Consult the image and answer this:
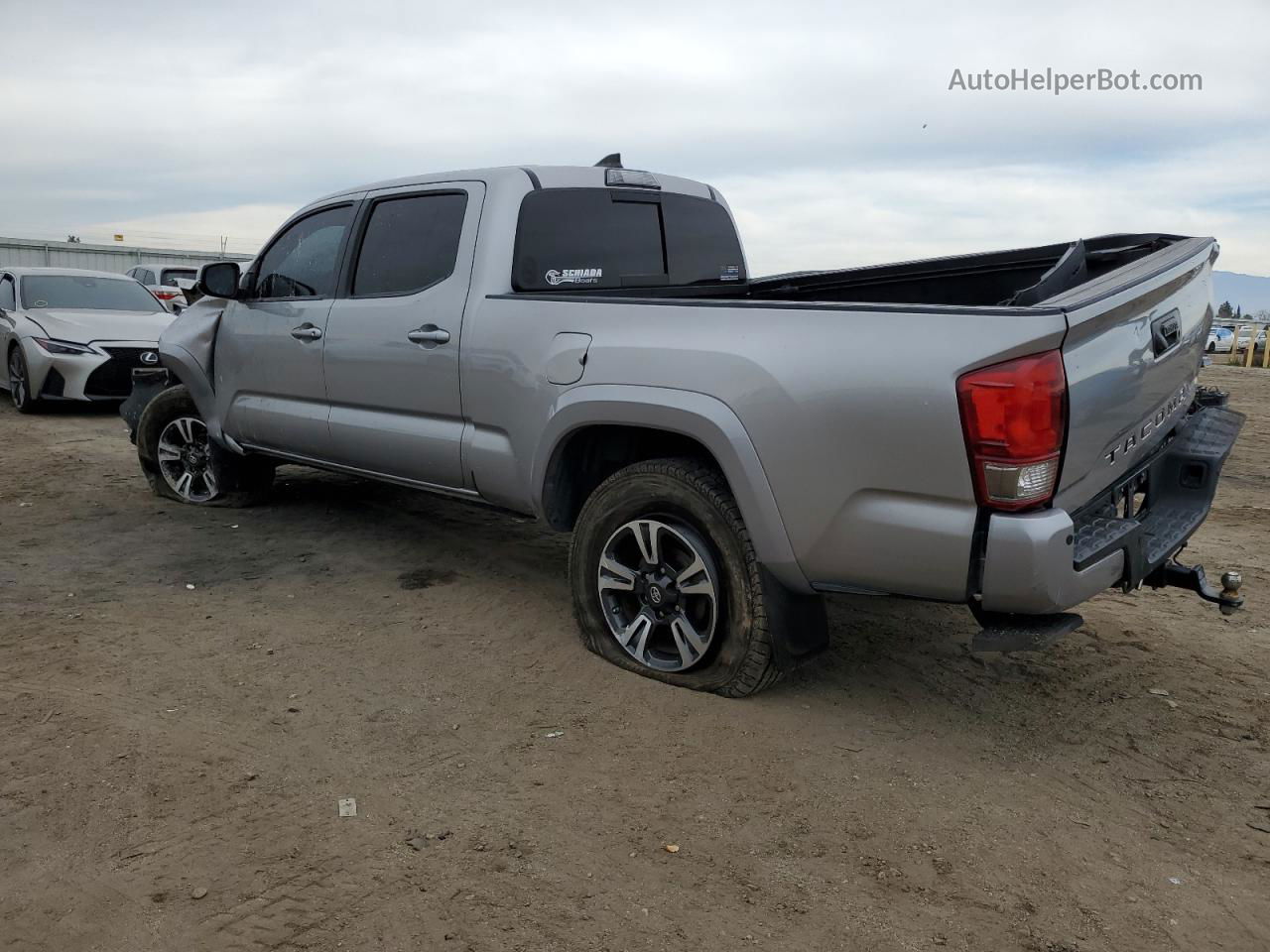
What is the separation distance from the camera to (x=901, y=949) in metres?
2.43

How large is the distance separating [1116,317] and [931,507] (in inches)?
30.9

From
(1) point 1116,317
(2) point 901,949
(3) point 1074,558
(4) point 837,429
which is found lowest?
(2) point 901,949

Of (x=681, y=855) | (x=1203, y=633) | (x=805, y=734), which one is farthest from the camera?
(x=1203, y=633)

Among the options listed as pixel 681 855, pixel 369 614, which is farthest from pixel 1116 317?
pixel 369 614

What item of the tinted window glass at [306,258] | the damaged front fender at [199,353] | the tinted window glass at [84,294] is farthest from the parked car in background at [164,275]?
the tinted window glass at [306,258]

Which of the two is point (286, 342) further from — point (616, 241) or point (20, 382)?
point (20, 382)

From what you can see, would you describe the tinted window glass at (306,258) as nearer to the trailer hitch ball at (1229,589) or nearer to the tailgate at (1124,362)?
the tailgate at (1124,362)

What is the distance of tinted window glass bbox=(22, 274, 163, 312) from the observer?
1130 cm

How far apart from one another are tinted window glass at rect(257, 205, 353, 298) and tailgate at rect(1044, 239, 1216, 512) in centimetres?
365

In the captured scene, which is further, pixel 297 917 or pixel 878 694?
pixel 878 694

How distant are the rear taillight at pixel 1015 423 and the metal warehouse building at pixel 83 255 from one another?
89.4ft

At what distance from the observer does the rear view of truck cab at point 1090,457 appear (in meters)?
2.85

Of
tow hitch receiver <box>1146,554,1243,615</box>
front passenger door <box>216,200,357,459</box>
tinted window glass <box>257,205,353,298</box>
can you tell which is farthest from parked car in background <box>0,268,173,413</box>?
tow hitch receiver <box>1146,554,1243,615</box>

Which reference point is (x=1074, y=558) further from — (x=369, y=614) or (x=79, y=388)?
(x=79, y=388)
